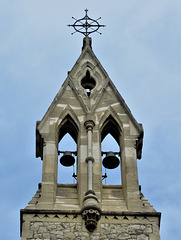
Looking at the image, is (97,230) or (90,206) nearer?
(97,230)

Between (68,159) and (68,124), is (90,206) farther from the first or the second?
(68,124)

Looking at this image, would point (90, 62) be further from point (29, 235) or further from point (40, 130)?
point (29, 235)

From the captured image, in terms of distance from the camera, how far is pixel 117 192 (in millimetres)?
26281

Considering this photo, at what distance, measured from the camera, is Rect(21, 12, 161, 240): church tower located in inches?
966

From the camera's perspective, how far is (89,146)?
88.0 feet

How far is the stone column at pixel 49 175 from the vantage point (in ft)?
83.2

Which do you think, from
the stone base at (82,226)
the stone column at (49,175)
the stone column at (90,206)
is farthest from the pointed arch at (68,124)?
the stone base at (82,226)

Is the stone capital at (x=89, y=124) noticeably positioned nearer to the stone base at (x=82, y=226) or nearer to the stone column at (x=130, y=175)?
the stone column at (x=130, y=175)

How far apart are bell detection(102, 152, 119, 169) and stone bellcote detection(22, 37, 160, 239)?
31mm

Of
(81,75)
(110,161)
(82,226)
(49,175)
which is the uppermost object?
(81,75)

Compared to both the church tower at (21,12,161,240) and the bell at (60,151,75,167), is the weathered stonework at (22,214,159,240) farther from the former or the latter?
the bell at (60,151,75,167)

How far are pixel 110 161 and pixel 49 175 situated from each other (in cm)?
243

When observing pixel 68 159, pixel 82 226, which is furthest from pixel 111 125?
pixel 82 226

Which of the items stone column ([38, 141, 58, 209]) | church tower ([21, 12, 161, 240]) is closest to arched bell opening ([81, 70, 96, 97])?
church tower ([21, 12, 161, 240])
